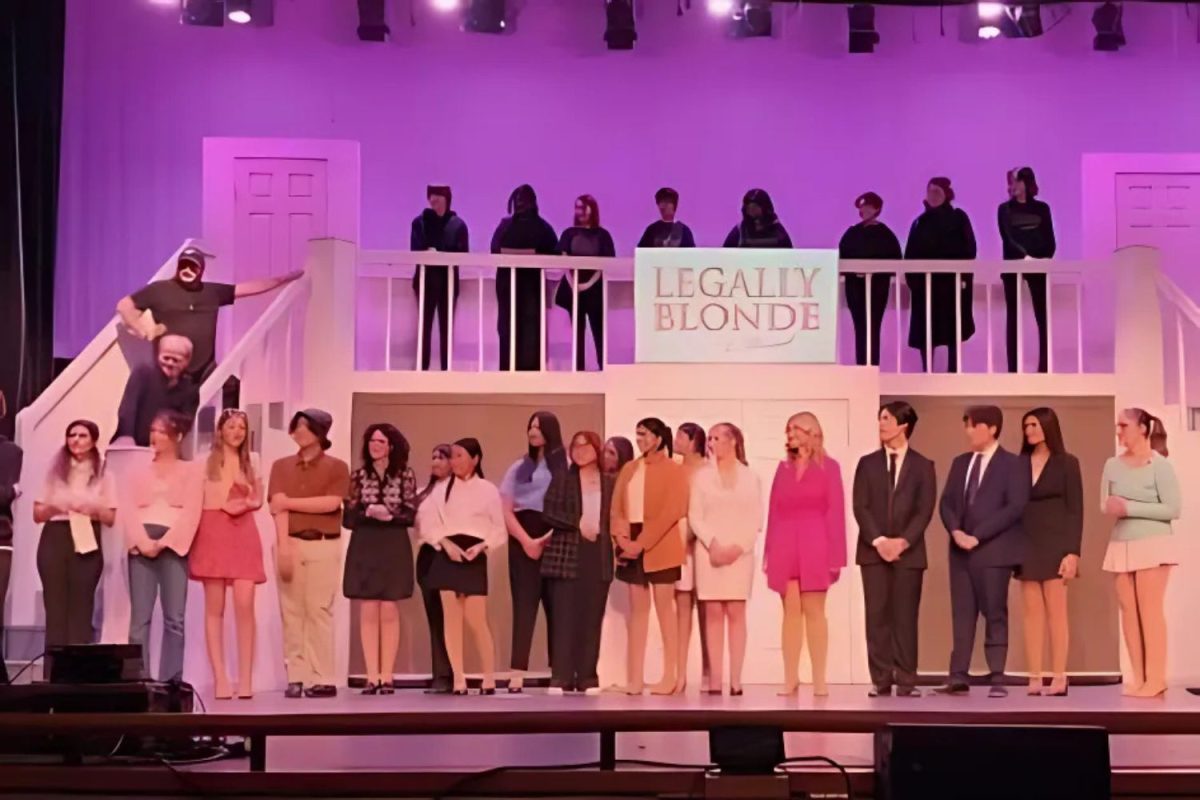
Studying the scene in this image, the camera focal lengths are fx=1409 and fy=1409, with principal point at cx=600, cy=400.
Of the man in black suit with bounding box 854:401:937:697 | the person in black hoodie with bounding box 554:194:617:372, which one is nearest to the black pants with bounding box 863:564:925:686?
the man in black suit with bounding box 854:401:937:697

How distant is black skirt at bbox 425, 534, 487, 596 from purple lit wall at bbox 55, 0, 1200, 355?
→ 4026 mm

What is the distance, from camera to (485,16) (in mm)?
10258

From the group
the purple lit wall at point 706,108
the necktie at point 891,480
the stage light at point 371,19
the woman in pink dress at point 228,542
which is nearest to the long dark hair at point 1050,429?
the necktie at point 891,480

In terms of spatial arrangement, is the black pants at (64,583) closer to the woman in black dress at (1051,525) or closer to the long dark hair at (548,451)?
the long dark hair at (548,451)

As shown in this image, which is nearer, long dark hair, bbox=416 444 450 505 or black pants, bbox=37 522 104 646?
black pants, bbox=37 522 104 646

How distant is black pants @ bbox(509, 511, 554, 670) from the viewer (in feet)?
23.8

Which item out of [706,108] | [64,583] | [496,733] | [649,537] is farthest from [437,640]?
[706,108]

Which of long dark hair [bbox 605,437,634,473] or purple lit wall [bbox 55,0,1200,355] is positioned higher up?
purple lit wall [bbox 55,0,1200,355]

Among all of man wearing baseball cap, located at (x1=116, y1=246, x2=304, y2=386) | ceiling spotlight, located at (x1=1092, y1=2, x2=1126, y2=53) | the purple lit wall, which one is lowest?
man wearing baseball cap, located at (x1=116, y1=246, x2=304, y2=386)

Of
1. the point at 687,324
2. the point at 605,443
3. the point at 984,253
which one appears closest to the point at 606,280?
the point at 687,324

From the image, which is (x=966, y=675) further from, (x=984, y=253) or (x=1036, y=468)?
(x=984, y=253)

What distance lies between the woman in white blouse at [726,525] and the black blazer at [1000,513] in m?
1.12

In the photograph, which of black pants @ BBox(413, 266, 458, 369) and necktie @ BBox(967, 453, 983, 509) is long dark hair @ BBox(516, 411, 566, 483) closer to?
black pants @ BBox(413, 266, 458, 369)

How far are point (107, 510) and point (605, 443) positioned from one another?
2519mm
